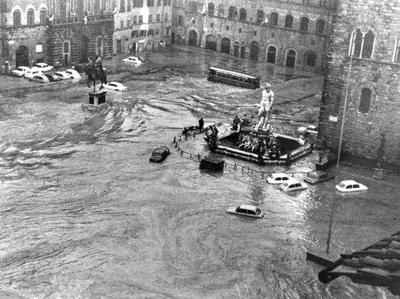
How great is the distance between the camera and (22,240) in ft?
120

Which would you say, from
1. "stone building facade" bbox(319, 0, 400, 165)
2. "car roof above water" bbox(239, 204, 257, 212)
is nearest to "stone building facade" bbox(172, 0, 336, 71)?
"stone building facade" bbox(319, 0, 400, 165)

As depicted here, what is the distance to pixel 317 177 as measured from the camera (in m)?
48.8

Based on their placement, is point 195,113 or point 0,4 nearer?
point 195,113

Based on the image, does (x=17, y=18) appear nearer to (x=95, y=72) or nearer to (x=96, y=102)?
(x=95, y=72)

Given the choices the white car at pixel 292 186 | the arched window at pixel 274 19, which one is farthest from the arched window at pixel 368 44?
the arched window at pixel 274 19

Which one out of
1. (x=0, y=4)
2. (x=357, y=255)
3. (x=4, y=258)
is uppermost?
(x=0, y=4)

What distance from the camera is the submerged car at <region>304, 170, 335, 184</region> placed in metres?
48.5

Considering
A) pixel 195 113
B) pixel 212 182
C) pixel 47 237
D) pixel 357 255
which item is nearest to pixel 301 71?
pixel 195 113

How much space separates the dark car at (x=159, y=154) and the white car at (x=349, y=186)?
14.2 metres

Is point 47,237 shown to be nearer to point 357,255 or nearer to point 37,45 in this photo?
point 357,255

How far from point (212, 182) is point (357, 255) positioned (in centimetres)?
2212

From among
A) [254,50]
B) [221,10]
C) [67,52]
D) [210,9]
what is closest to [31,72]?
[67,52]

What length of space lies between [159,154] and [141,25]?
50.2 metres

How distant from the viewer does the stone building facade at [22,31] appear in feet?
244
